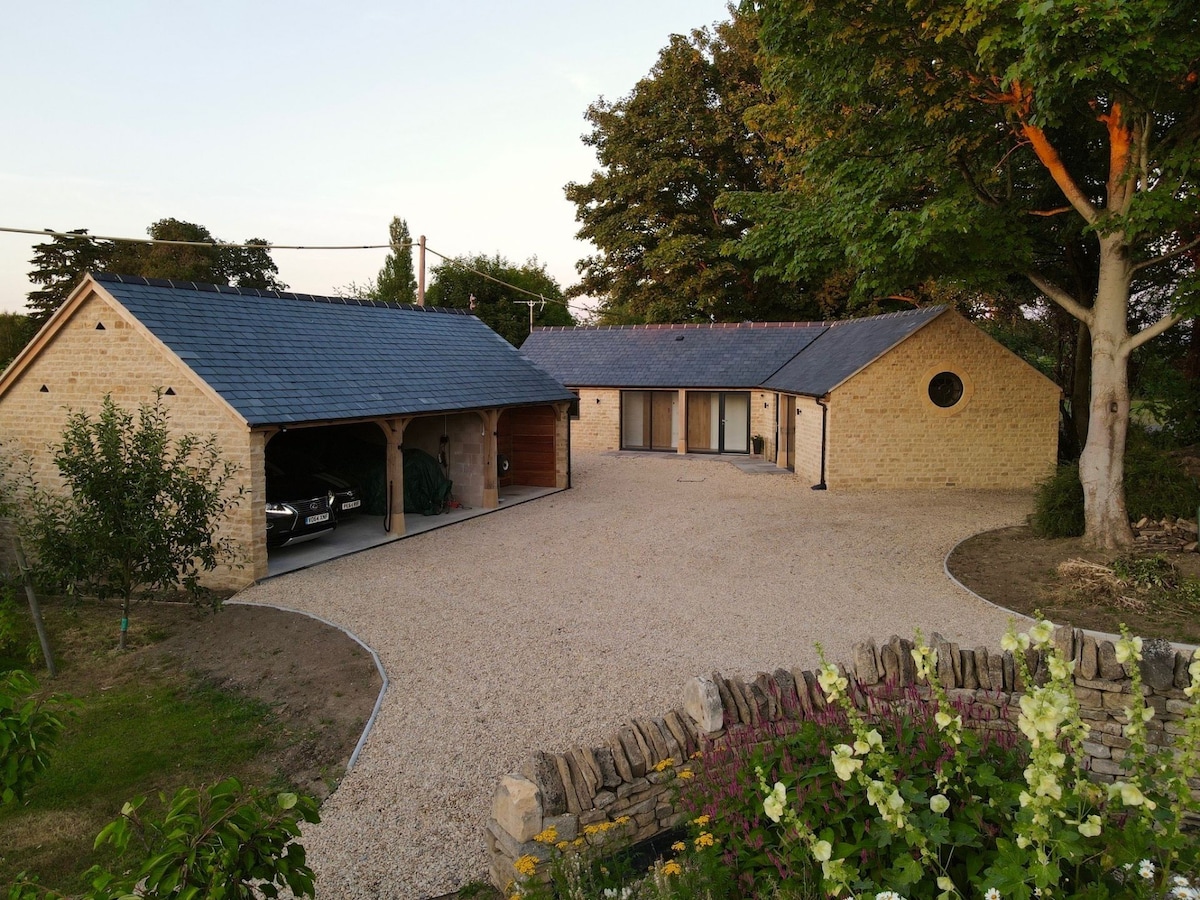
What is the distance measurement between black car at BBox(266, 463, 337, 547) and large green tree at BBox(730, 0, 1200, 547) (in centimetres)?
976

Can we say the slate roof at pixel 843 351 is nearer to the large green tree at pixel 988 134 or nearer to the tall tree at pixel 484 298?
the large green tree at pixel 988 134

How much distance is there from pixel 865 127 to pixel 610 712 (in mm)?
11298

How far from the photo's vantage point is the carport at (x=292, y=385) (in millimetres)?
12305

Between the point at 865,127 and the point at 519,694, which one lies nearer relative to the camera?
the point at 519,694

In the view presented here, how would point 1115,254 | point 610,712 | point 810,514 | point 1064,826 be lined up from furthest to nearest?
point 810,514
point 1115,254
point 610,712
point 1064,826

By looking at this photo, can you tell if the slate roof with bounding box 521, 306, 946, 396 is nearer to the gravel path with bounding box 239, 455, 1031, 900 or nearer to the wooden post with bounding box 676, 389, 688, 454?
the wooden post with bounding box 676, 389, 688, 454

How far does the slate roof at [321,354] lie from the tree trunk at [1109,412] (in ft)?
38.1

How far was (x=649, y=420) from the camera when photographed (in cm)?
3116

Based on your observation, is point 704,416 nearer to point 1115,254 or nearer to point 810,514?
point 810,514

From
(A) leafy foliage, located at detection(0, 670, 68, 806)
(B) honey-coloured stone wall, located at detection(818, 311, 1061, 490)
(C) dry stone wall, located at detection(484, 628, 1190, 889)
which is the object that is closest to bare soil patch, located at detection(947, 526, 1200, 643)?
(C) dry stone wall, located at detection(484, 628, 1190, 889)

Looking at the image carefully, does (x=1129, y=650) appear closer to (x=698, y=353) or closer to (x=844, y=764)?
(x=844, y=764)

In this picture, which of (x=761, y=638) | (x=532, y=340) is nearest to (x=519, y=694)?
(x=761, y=638)

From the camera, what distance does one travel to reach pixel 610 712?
25.3ft

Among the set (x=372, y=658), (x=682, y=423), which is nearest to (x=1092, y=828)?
(x=372, y=658)
